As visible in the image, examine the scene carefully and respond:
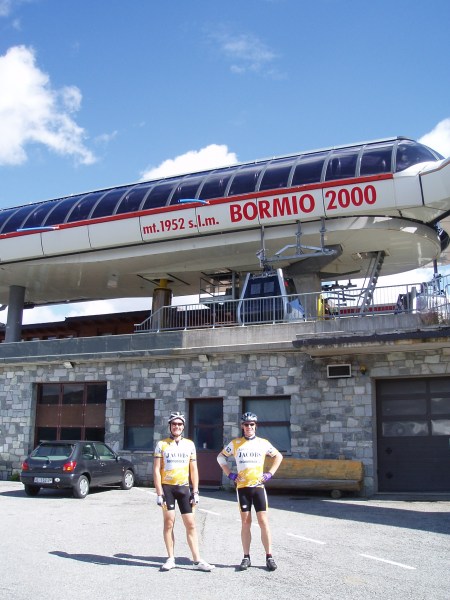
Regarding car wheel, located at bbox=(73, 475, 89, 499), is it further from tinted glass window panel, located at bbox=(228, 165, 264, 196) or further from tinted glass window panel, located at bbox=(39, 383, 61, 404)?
tinted glass window panel, located at bbox=(228, 165, 264, 196)

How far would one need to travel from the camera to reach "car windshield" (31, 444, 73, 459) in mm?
14633

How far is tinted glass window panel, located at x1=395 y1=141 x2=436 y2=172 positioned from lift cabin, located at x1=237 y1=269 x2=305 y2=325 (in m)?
4.58

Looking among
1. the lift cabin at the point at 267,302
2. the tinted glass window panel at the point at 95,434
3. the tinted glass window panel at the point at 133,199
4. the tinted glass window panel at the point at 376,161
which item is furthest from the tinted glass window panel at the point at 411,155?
the tinted glass window panel at the point at 95,434

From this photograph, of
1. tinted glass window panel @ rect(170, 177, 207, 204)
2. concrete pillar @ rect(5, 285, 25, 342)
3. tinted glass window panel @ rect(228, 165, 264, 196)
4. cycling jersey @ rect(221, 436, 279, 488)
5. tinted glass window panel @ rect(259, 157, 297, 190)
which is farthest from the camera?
concrete pillar @ rect(5, 285, 25, 342)

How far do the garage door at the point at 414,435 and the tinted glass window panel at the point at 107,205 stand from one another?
11176mm

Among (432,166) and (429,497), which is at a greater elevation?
(432,166)

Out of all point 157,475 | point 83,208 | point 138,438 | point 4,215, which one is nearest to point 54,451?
point 138,438

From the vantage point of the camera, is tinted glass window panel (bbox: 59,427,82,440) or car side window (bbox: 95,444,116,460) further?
tinted glass window panel (bbox: 59,427,82,440)

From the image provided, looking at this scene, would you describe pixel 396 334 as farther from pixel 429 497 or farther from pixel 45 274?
pixel 45 274

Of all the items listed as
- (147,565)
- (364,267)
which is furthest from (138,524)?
(364,267)

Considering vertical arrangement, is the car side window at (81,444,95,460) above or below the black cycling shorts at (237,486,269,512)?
above

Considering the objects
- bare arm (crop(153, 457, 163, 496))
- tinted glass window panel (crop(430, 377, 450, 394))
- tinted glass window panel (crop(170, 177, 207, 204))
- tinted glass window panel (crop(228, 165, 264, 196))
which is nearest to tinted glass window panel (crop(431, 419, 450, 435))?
tinted glass window panel (crop(430, 377, 450, 394))

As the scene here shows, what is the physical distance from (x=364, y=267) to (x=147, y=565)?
16657mm

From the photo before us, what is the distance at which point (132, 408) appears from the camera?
60.7 feet
